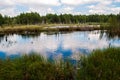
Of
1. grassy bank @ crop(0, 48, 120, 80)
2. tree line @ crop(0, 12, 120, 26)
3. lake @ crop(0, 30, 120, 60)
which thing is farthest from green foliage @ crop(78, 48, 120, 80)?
tree line @ crop(0, 12, 120, 26)

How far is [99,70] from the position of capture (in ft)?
31.0

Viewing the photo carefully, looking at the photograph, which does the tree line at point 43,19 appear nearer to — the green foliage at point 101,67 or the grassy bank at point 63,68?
the grassy bank at point 63,68

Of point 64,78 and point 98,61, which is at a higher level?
point 98,61

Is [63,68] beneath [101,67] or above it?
beneath

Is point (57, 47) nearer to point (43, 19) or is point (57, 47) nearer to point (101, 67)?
point (101, 67)

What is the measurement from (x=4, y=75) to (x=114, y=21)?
128ft

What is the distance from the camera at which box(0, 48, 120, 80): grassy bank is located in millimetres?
9430

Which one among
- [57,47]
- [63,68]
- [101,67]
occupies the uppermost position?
[101,67]

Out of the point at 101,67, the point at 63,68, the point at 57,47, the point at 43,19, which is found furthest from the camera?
the point at 43,19

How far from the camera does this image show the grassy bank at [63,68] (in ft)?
30.9

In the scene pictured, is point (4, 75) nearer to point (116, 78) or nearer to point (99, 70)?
point (99, 70)

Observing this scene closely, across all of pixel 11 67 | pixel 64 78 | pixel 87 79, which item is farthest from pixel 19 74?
pixel 87 79

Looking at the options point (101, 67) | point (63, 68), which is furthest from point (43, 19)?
point (101, 67)

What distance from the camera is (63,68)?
33.6 ft
